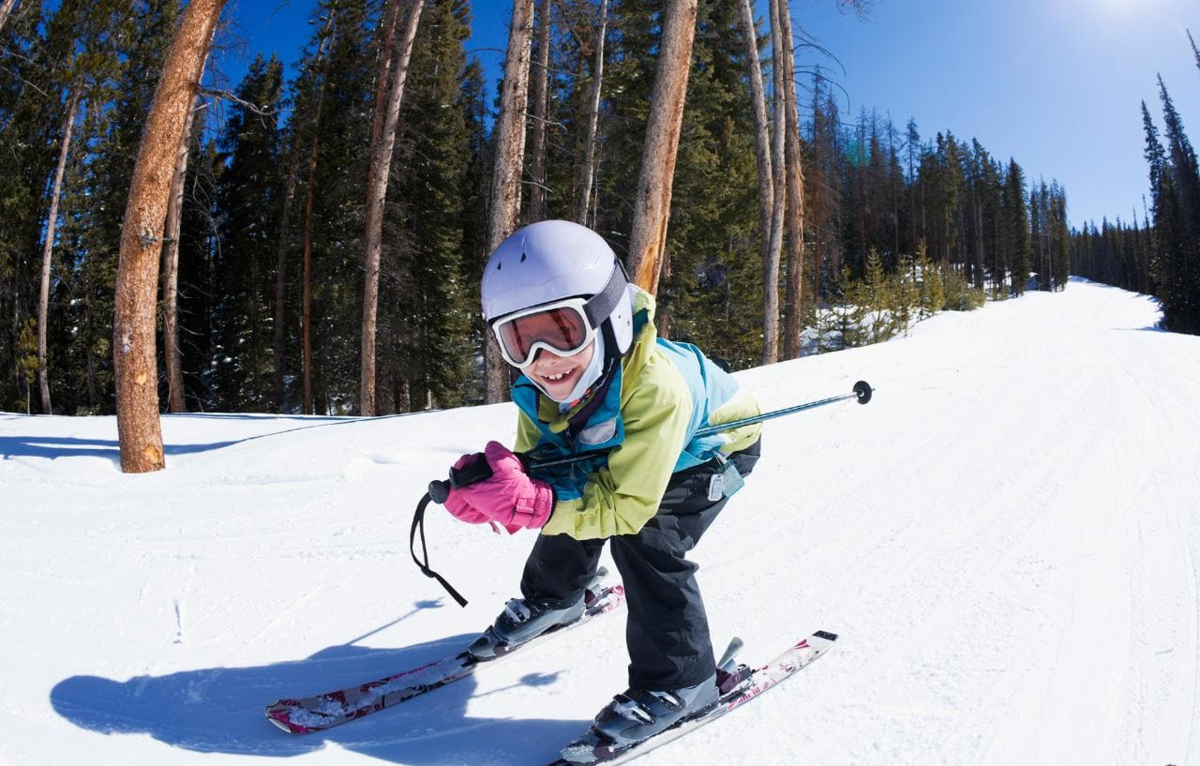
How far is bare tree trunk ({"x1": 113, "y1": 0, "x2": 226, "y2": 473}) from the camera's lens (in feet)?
18.8

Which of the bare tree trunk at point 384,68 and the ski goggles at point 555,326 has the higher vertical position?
the bare tree trunk at point 384,68

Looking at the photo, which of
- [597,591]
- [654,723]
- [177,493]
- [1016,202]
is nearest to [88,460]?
[177,493]

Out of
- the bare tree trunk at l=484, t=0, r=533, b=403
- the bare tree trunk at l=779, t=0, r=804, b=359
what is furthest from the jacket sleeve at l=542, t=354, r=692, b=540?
the bare tree trunk at l=779, t=0, r=804, b=359

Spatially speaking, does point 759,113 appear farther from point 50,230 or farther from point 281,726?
point 50,230

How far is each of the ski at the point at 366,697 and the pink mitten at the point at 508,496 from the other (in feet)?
3.07

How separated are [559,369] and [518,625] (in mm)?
1292

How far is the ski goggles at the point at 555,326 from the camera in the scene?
206 cm

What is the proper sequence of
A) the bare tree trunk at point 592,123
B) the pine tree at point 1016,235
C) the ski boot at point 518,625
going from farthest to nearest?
1. the pine tree at point 1016,235
2. the bare tree trunk at point 592,123
3. the ski boot at point 518,625

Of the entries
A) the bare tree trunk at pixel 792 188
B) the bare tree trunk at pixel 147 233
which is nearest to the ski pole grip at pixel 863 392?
the bare tree trunk at pixel 147 233

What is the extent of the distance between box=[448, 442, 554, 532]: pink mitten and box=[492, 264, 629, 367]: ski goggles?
0.35 metres

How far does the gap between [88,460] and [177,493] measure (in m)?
1.66

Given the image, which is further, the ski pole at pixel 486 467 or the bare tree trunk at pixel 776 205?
the bare tree trunk at pixel 776 205

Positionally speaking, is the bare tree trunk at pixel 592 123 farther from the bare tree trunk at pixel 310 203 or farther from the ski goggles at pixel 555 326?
the ski goggles at pixel 555 326

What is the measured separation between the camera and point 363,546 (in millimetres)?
3850
